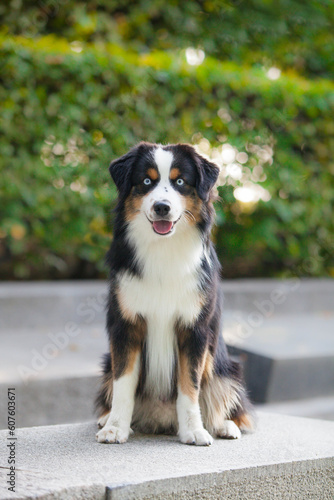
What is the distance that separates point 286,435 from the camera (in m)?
2.65

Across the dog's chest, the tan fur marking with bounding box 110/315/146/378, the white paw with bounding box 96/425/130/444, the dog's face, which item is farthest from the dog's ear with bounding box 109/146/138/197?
the white paw with bounding box 96/425/130/444

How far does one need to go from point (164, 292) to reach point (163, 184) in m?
0.46

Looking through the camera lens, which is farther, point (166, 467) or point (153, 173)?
point (153, 173)

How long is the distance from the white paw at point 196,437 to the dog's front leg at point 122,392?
9.9 inches

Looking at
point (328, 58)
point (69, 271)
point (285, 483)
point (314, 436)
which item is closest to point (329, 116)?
point (328, 58)

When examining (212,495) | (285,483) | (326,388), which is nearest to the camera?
(212,495)

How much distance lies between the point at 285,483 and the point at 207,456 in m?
0.33

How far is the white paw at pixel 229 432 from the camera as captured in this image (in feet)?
8.40

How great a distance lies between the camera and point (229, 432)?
2.56m

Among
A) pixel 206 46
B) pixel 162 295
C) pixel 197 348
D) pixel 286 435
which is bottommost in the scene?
pixel 286 435

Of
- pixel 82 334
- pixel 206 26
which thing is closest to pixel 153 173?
pixel 82 334

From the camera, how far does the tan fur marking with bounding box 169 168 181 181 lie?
2.34 meters

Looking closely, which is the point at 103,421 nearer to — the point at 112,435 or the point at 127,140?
the point at 112,435

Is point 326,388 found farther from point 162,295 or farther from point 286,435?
point 162,295
